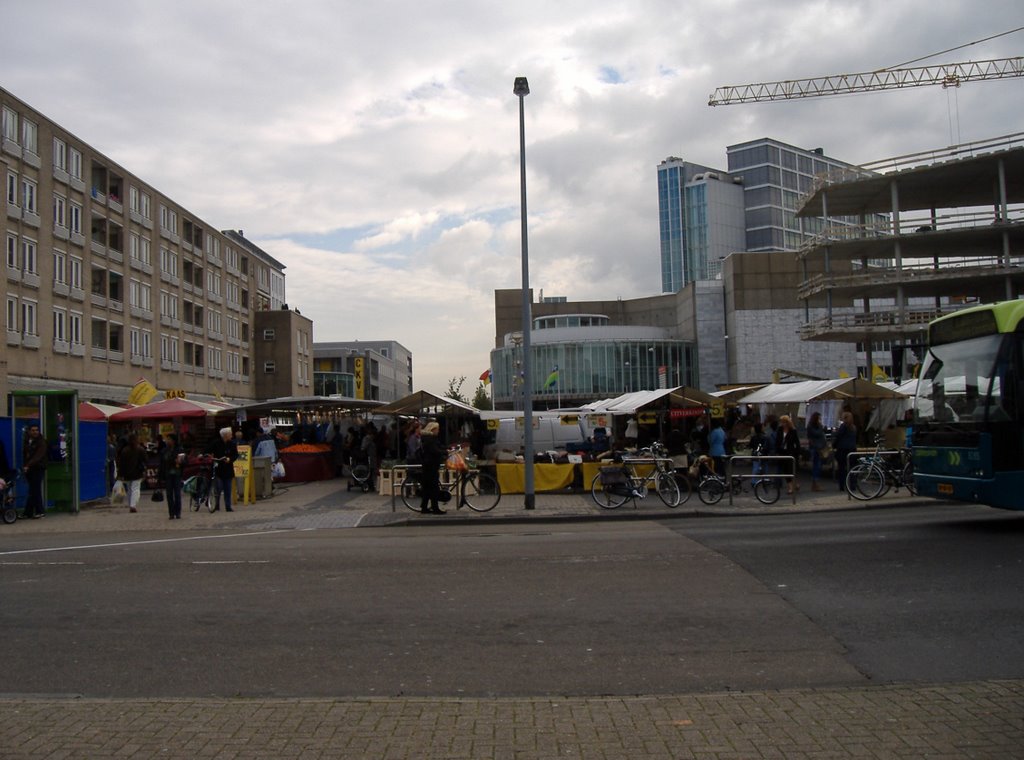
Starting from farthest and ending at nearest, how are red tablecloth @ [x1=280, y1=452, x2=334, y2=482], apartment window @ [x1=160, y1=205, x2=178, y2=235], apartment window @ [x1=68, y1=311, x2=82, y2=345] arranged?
apartment window @ [x1=160, y1=205, x2=178, y2=235], apartment window @ [x1=68, y1=311, x2=82, y2=345], red tablecloth @ [x1=280, y1=452, x2=334, y2=482]

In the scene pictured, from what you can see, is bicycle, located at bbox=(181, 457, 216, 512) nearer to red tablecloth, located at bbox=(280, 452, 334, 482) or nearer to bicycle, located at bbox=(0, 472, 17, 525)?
bicycle, located at bbox=(0, 472, 17, 525)

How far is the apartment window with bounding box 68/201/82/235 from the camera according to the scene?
46938mm

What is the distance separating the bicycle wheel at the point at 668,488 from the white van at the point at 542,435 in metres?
12.0

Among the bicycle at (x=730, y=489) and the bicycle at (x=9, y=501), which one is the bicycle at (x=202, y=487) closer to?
the bicycle at (x=9, y=501)

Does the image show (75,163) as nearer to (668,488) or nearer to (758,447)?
(758,447)

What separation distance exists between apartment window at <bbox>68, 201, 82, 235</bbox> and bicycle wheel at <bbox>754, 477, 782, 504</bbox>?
1639 inches

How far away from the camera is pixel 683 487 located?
18.3 meters

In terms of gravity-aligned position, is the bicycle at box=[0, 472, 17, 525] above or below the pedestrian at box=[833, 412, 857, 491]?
below

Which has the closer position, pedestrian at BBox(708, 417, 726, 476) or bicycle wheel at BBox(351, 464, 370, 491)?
pedestrian at BBox(708, 417, 726, 476)

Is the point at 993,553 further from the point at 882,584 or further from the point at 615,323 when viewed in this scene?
the point at 615,323

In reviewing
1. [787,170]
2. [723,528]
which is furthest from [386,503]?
[787,170]

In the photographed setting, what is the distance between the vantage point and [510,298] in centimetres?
11394

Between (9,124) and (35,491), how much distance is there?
30577 mm

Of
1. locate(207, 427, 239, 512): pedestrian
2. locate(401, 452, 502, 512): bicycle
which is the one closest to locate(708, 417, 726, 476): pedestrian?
locate(401, 452, 502, 512): bicycle
